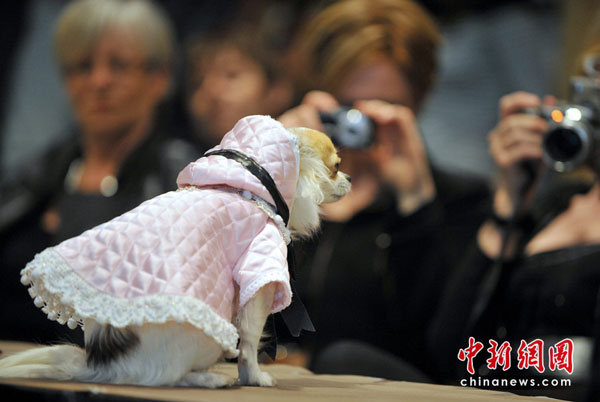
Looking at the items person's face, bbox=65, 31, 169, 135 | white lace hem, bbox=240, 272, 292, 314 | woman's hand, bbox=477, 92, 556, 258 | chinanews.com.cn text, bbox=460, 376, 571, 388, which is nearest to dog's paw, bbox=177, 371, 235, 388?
white lace hem, bbox=240, 272, 292, 314

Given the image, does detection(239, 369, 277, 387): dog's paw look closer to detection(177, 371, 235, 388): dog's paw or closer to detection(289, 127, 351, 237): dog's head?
detection(177, 371, 235, 388): dog's paw

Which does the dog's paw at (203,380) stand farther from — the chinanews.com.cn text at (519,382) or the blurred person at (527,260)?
the blurred person at (527,260)

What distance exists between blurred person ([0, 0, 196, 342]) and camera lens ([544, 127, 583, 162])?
1.42 metres

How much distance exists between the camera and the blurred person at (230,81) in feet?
8.83

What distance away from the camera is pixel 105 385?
114cm

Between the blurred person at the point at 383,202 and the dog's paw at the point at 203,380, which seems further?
the blurred person at the point at 383,202

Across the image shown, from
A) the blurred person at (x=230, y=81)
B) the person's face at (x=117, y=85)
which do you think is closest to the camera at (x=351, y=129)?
the blurred person at (x=230, y=81)

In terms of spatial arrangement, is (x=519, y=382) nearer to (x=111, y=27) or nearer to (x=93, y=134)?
(x=93, y=134)

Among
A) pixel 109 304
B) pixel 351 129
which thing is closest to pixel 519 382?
pixel 351 129

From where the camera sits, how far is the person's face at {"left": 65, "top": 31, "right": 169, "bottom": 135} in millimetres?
2941

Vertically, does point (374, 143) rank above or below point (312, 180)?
above

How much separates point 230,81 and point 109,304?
70.2 inches

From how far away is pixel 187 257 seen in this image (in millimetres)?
1188

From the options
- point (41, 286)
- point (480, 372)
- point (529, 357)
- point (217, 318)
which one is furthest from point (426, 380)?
point (41, 286)
